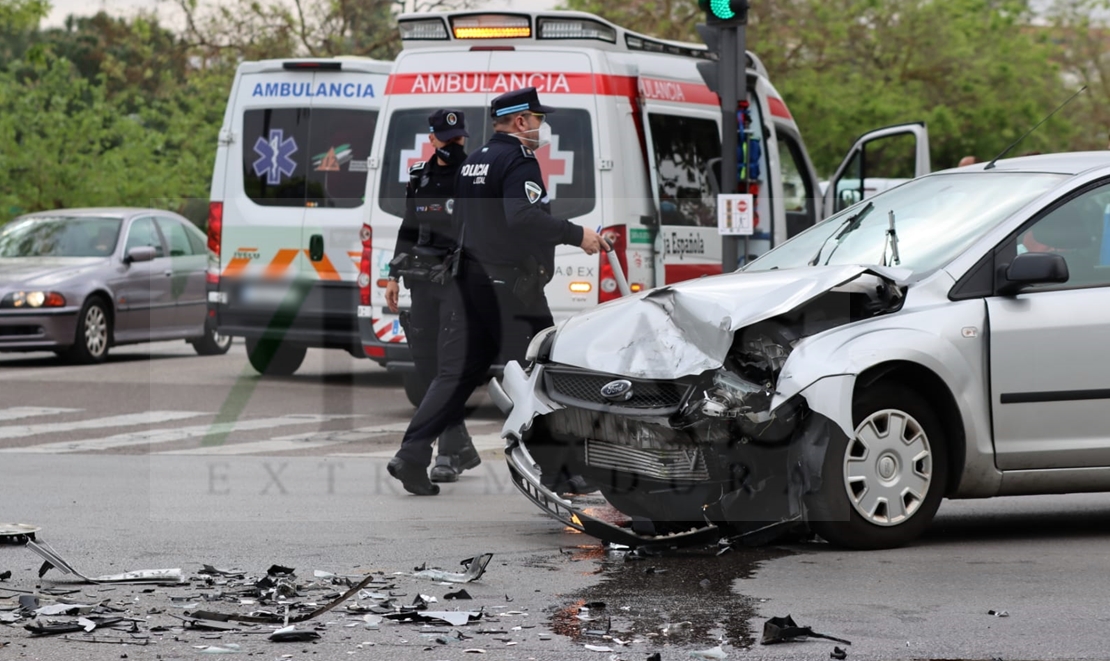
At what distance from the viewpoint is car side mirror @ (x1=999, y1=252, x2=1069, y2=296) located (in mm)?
7055

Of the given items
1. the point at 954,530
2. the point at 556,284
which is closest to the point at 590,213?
the point at 556,284

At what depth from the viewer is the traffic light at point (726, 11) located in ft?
40.5

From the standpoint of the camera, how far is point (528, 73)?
12680mm

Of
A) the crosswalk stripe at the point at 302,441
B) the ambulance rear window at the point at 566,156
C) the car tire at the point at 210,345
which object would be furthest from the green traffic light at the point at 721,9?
the car tire at the point at 210,345

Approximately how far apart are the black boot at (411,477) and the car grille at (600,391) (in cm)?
166

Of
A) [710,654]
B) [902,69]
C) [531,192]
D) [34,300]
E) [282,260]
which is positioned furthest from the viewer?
[902,69]

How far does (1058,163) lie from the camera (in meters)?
7.69

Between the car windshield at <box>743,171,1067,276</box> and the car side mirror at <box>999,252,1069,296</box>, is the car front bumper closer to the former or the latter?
the car windshield at <box>743,171,1067,276</box>

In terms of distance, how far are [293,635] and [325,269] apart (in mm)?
9861

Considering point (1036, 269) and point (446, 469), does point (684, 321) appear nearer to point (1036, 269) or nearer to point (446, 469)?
point (1036, 269)

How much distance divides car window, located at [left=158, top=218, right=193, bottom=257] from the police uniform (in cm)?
1080

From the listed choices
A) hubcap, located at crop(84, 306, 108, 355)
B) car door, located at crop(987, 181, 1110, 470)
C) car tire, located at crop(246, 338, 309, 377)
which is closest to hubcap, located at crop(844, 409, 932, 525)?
car door, located at crop(987, 181, 1110, 470)

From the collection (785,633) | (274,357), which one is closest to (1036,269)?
(785,633)

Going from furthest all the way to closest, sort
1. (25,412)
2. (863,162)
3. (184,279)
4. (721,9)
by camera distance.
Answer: (184,279), (863,162), (25,412), (721,9)
